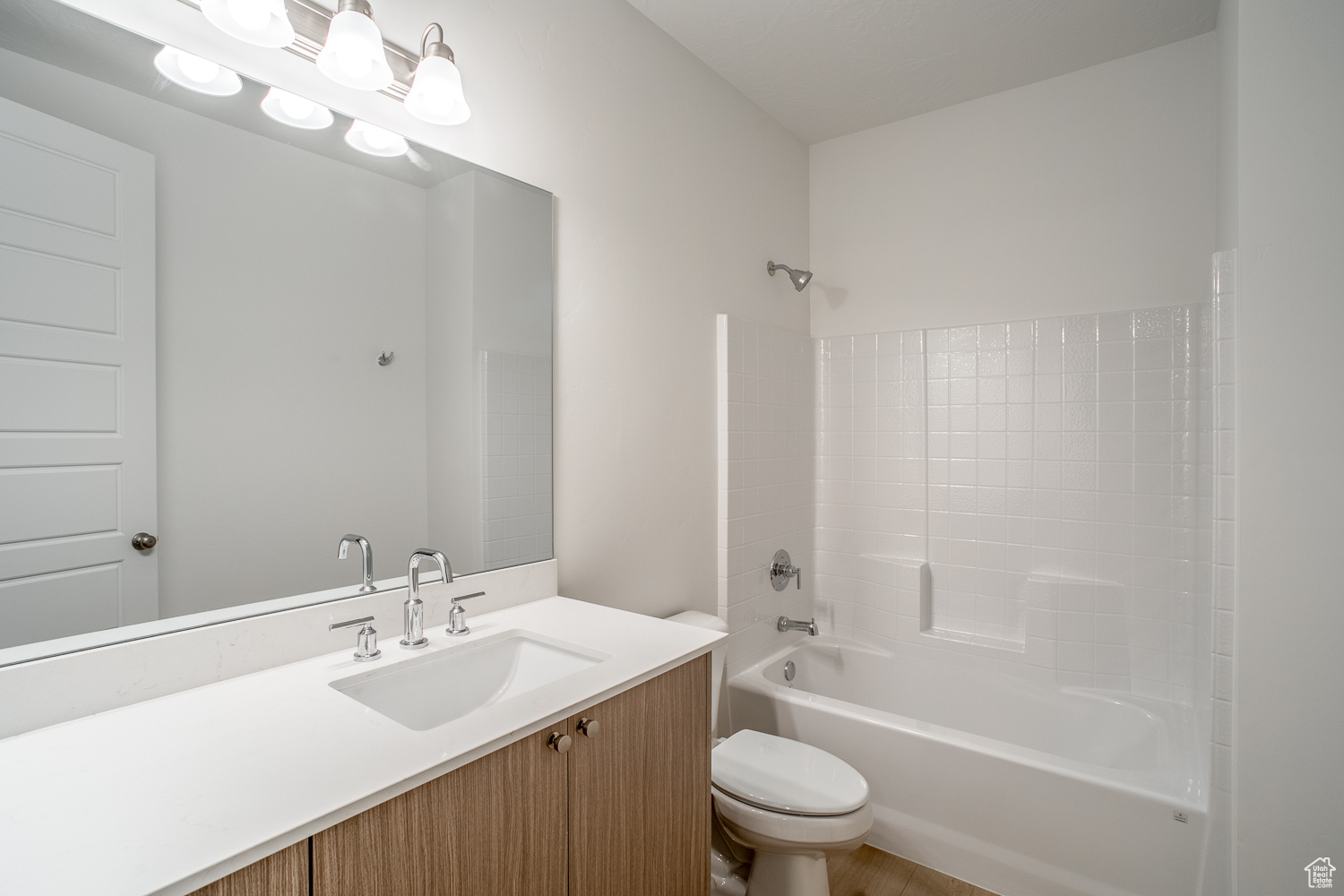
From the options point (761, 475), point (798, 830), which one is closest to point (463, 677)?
point (798, 830)

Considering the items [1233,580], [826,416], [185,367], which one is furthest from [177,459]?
[826,416]

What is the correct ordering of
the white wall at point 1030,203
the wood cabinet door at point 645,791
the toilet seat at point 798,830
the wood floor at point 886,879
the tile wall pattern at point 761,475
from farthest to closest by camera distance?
the tile wall pattern at point 761,475 < the white wall at point 1030,203 < the wood floor at point 886,879 < the toilet seat at point 798,830 < the wood cabinet door at point 645,791

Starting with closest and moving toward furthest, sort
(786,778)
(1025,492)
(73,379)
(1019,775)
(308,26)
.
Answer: (73,379) < (308,26) < (786,778) < (1019,775) < (1025,492)

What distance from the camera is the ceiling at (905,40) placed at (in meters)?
1.96

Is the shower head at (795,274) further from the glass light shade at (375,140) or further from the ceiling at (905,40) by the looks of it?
the glass light shade at (375,140)

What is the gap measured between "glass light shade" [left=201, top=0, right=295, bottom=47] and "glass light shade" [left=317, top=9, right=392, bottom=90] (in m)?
0.07

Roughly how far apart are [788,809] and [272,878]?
3.89 feet

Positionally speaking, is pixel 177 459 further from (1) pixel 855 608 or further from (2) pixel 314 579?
(1) pixel 855 608

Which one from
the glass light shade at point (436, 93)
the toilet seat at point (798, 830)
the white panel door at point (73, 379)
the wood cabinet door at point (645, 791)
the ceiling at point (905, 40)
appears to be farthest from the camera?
the ceiling at point (905, 40)

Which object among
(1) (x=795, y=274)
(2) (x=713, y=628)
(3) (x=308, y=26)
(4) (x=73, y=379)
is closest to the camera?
(4) (x=73, y=379)

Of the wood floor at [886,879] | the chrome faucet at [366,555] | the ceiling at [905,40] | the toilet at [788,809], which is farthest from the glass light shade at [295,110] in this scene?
the wood floor at [886,879]

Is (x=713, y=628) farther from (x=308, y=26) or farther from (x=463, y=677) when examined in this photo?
(x=308, y=26)

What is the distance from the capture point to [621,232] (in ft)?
6.27

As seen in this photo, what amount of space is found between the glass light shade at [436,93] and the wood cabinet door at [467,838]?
123 centimetres
